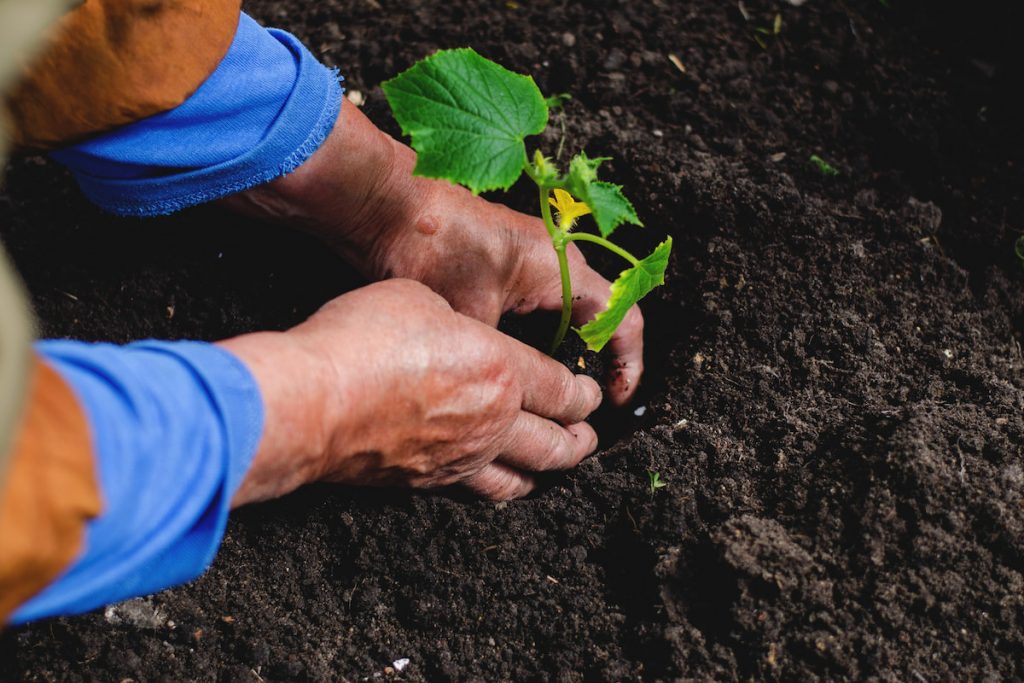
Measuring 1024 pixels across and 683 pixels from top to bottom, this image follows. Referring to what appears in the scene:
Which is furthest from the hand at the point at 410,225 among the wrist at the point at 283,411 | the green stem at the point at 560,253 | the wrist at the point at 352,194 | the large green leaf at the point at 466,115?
the wrist at the point at 283,411

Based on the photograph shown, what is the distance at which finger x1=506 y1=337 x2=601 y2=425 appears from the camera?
1.45 metres

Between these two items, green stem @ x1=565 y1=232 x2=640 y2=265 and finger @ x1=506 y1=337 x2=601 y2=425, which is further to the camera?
finger @ x1=506 y1=337 x2=601 y2=425

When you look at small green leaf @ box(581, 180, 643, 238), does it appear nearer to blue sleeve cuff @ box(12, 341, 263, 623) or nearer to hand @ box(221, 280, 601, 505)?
hand @ box(221, 280, 601, 505)

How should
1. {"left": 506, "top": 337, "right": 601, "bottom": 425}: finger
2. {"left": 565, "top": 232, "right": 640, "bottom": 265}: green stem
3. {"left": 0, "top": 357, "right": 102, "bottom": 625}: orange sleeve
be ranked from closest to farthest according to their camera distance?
{"left": 0, "top": 357, "right": 102, "bottom": 625}: orange sleeve, {"left": 565, "top": 232, "right": 640, "bottom": 265}: green stem, {"left": 506, "top": 337, "right": 601, "bottom": 425}: finger

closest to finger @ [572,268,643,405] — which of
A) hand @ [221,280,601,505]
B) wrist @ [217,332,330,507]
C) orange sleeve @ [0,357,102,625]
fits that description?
hand @ [221,280,601,505]

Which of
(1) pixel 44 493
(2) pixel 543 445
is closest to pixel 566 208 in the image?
(2) pixel 543 445

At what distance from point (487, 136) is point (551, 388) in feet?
1.60

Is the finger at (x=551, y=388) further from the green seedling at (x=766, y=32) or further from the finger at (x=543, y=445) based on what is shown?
the green seedling at (x=766, y=32)

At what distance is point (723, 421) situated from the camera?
154 cm

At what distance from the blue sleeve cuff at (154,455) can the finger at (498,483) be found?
616 mm

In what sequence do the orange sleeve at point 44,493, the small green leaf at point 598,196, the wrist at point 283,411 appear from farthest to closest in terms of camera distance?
the small green leaf at point 598,196 < the wrist at point 283,411 < the orange sleeve at point 44,493

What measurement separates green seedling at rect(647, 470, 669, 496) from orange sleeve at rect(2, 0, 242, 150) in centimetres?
101

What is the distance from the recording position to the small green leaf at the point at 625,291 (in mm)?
1242

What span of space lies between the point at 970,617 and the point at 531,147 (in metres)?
1.20
